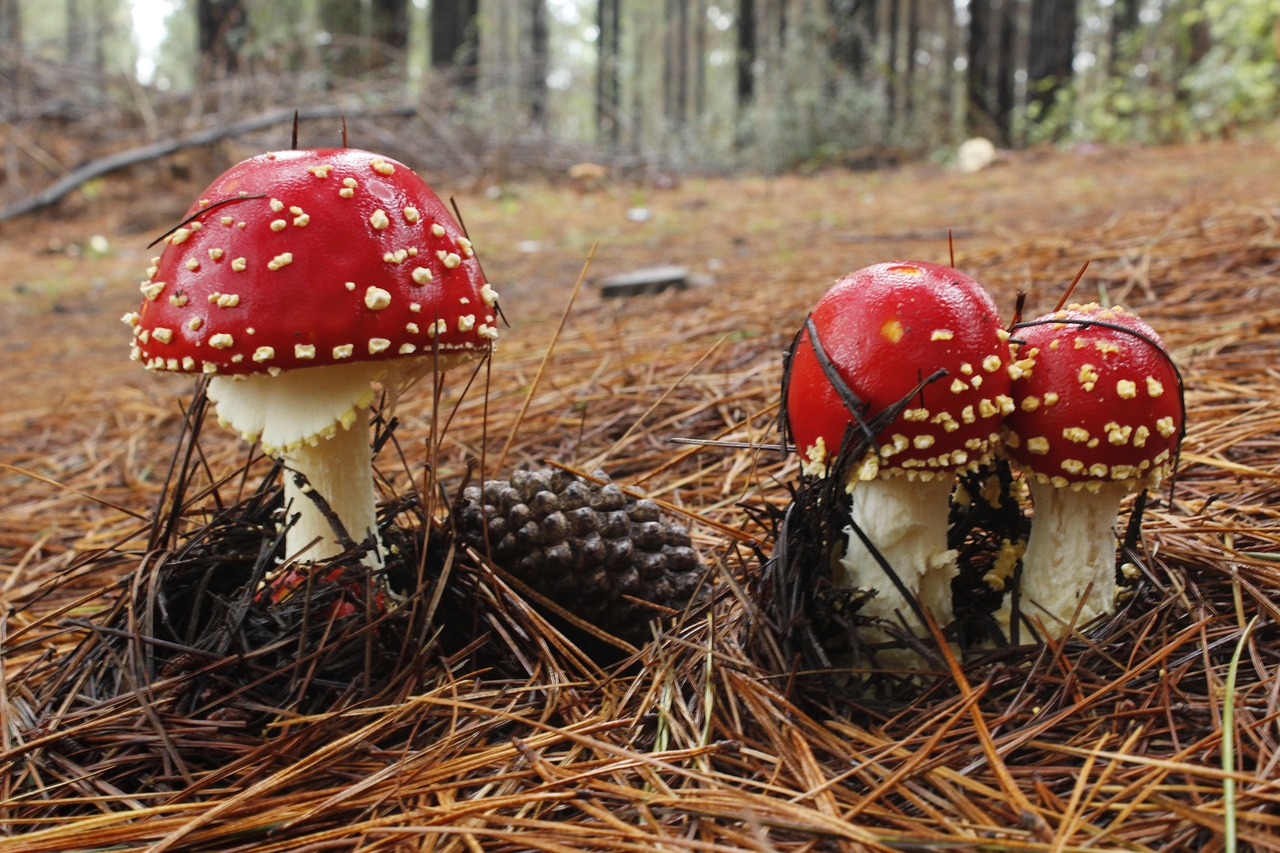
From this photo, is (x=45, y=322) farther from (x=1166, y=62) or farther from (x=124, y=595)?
(x=1166, y=62)

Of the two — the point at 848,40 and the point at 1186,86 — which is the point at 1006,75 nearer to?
the point at 848,40

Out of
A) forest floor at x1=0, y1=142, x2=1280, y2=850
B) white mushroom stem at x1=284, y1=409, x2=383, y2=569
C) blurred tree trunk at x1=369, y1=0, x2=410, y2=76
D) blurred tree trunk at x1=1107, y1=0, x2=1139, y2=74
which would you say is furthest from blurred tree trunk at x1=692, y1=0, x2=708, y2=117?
white mushroom stem at x1=284, y1=409, x2=383, y2=569

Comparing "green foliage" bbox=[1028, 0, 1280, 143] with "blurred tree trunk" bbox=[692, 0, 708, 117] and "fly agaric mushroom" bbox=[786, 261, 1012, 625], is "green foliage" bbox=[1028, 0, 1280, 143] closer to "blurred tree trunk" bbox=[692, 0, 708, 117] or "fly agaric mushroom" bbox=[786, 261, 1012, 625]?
"fly agaric mushroom" bbox=[786, 261, 1012, 625]

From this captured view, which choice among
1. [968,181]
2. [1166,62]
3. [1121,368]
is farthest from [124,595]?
[1166,62]

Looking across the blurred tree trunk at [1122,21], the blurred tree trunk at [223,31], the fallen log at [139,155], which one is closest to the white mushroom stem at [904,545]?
the fallen log at [139,155]

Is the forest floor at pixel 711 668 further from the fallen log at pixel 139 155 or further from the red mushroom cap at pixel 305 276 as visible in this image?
the fallen log at pixel 139 155
